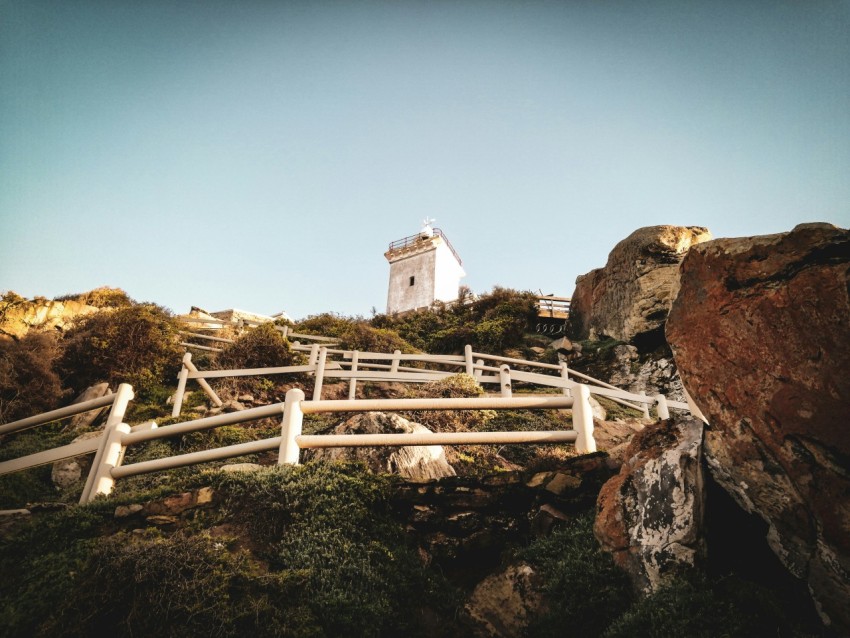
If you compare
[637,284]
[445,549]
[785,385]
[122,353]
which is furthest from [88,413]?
[637,284]

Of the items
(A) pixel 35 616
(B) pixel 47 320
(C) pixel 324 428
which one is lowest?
(A) pixel 35 616

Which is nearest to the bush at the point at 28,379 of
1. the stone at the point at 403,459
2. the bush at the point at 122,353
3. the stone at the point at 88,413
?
the bush at the point at 122,353

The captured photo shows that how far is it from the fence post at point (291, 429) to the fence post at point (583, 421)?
2.67 m

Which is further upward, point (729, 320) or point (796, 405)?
point (729, 320)

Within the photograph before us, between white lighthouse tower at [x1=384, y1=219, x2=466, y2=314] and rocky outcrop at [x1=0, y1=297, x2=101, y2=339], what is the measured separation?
1982cm

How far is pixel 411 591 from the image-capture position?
3576mm

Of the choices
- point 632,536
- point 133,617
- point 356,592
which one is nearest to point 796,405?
point 632,536

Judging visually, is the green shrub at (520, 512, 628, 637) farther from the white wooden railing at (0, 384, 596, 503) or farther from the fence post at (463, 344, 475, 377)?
the fence post at (463, 344, 475, 377)

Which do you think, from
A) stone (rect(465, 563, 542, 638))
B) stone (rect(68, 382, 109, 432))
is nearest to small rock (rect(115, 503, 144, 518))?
stone (rect(465, 563, 542, 638))

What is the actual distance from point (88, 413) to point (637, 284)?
17240 mm

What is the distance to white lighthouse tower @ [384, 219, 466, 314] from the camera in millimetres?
33312

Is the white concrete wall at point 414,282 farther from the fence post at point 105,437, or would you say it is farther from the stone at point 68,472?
the fence post at point 105,437

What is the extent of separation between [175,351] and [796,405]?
47.2ft

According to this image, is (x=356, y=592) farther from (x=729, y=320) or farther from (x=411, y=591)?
(x=729, y=320)
